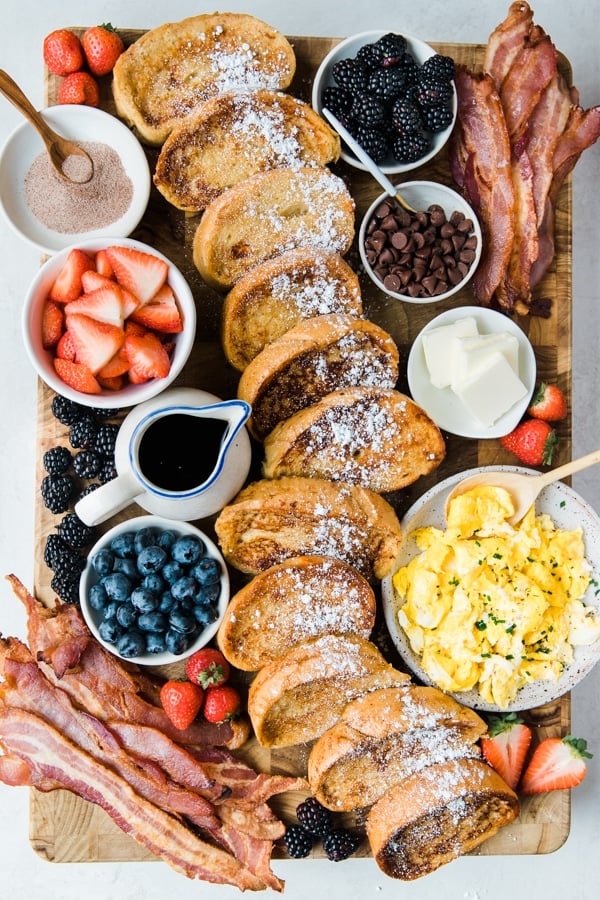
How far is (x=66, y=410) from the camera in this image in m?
2.40

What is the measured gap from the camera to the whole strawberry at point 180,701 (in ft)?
7.80

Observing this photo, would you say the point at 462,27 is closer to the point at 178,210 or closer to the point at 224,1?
the point at 224,1

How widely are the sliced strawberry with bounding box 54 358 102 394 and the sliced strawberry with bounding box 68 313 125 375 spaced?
0.7 inches

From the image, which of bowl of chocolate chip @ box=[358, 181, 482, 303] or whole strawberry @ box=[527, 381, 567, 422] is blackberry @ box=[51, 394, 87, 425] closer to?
bowl of chocolate chip @ box=[358, 181, 482, 303]

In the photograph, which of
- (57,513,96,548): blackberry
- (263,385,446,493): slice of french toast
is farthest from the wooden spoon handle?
(57,513,96,548): blackberry

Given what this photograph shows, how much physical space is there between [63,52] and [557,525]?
1858mm

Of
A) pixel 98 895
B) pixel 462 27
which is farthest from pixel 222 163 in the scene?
pixel 98 895

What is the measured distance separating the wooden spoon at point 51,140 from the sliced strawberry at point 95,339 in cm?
44

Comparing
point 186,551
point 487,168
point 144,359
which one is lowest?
point 186,551

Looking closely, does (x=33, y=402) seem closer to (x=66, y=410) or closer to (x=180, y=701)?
(x=66, y=410)

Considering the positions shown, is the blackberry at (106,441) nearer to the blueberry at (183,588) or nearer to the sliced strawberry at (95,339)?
the sliced strawberry at (95,339)

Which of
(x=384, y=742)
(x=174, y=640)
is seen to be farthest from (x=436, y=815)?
(x=174, y=640)

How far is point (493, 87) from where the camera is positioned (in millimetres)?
2449

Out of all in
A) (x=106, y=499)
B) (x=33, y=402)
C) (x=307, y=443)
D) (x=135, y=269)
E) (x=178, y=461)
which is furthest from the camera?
(x=33, y=402)
